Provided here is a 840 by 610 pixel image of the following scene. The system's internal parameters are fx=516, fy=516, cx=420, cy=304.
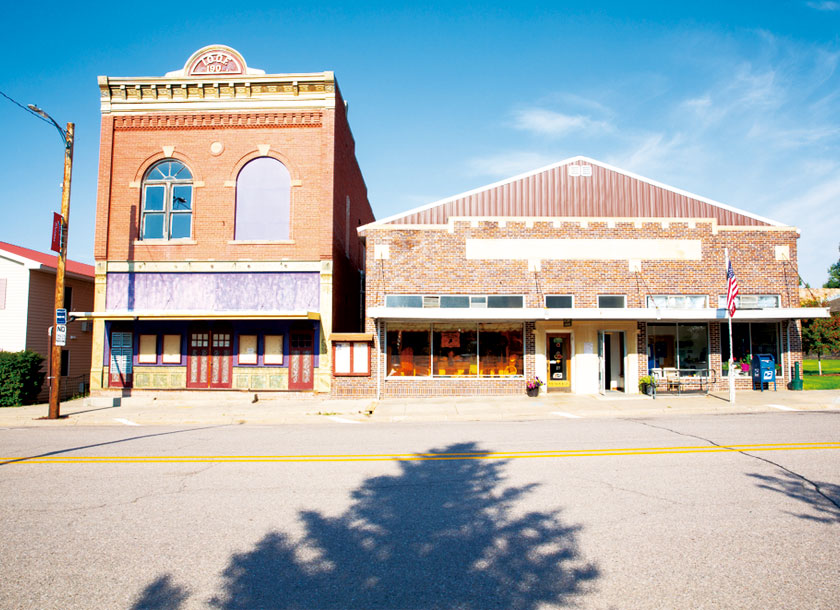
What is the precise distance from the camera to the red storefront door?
18672mm

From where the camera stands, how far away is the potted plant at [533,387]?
17.8 meters

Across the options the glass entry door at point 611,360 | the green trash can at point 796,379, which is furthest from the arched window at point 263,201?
the green trash can at point 796,379

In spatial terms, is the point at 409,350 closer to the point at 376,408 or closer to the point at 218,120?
the point at 376,408

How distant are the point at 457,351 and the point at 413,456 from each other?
9.22 metres

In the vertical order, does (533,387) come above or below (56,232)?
below

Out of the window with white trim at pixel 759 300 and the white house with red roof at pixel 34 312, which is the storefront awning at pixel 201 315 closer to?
the white house with red roof at pixel 34 312

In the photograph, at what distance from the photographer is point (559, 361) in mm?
18578

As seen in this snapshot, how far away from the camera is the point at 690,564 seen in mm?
4551

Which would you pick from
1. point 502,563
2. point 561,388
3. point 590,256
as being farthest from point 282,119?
point 502,563

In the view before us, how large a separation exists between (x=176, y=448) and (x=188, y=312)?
834 cm

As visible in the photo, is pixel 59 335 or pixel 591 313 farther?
pixel 591 313

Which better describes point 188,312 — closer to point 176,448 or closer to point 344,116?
point 176,448

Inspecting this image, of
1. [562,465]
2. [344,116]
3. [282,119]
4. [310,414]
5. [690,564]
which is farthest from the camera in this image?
[344,116]

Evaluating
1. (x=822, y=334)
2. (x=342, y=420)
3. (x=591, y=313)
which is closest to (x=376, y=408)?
(x=342, y=420)
